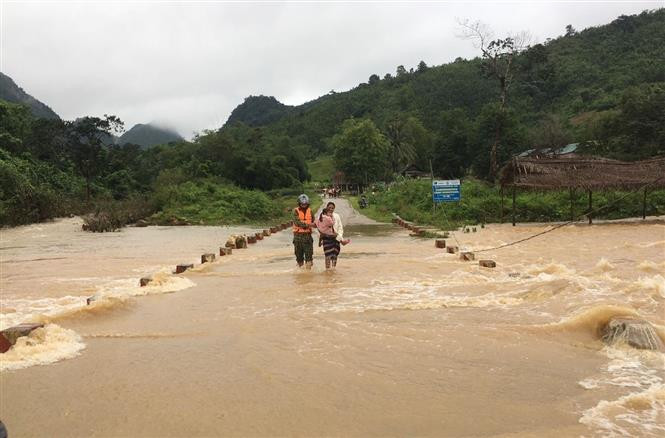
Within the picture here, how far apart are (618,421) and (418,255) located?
34.7 ft

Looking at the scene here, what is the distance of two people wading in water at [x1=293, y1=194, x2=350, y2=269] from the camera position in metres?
11.7

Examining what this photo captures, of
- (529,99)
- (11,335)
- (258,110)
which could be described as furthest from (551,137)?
(258,110)

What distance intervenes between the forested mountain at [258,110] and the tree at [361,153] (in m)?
74.4

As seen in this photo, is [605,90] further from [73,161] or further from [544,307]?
[544,307]

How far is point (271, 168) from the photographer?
55969 millimetres

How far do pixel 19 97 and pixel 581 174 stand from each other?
93.5 m

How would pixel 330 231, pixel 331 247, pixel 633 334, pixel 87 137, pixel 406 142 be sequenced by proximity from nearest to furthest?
pixel 633 334 < pixel 330 231 < pixel 331 247 < pixel 87 137 < pixel 406 142

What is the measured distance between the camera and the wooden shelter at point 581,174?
21844 millimetres

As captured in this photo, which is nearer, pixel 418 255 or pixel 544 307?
pixel 544 307

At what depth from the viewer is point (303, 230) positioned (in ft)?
39.2

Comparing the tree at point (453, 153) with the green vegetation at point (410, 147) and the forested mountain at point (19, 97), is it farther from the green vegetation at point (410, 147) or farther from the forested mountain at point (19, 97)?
the forested mountain at point (19, 97)

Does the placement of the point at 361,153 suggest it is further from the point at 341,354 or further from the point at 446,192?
the point at 341,354

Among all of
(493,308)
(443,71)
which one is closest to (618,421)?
(493,308)

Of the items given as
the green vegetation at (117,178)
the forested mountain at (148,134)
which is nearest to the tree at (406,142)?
the green vegetation at (117,178)
